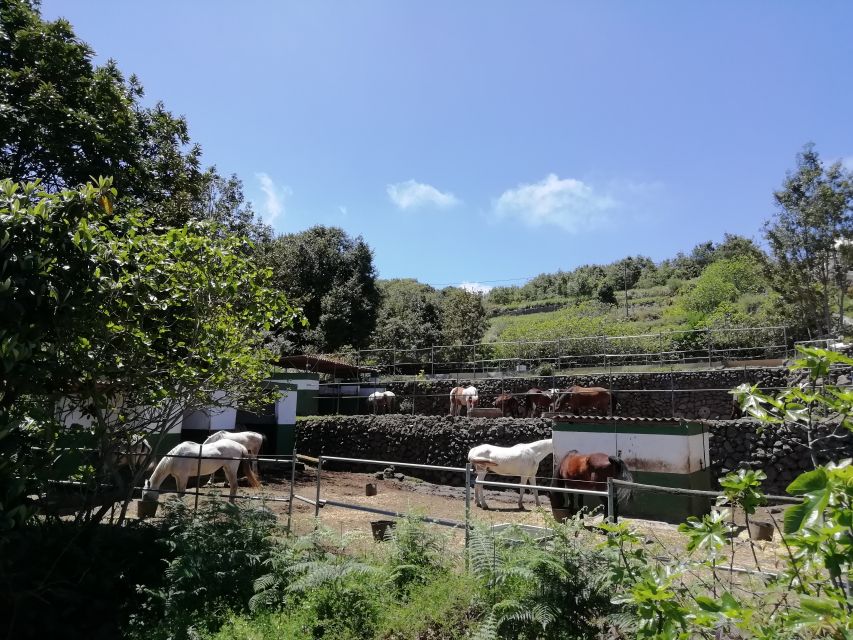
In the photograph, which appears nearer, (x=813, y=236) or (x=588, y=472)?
(x=588, y=472)

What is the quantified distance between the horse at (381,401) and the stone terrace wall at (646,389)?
1093 mm

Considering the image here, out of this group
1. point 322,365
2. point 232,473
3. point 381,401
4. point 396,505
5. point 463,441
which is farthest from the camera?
point 322,365

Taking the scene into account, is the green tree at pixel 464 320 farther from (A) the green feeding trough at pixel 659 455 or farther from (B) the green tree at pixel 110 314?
(B) the green tree at pixel 110 314

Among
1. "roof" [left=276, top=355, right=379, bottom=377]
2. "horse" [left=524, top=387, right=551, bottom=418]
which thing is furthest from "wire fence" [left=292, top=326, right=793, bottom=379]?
"horse" [left=524, top=387, right=551, bottom=418]

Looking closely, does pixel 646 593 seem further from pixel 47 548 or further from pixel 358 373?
pixel 358 373

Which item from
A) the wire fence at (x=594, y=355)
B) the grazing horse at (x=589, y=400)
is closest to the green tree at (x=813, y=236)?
the wire fence at (x=594, y=355)

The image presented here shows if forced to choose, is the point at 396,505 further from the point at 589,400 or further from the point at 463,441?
the point at 589,400

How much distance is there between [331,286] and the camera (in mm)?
36844

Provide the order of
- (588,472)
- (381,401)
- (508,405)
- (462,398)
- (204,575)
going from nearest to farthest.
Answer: (204,575)
(588,472)
(508,405)
(462,398)
(381,401)

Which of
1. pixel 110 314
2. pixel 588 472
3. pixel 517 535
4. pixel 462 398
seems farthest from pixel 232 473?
pixel 462 398

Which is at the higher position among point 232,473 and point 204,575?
point 232,473

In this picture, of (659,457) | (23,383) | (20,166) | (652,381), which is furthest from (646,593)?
(652,381)

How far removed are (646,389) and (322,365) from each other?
514 inches

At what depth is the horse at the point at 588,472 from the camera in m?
10.2
